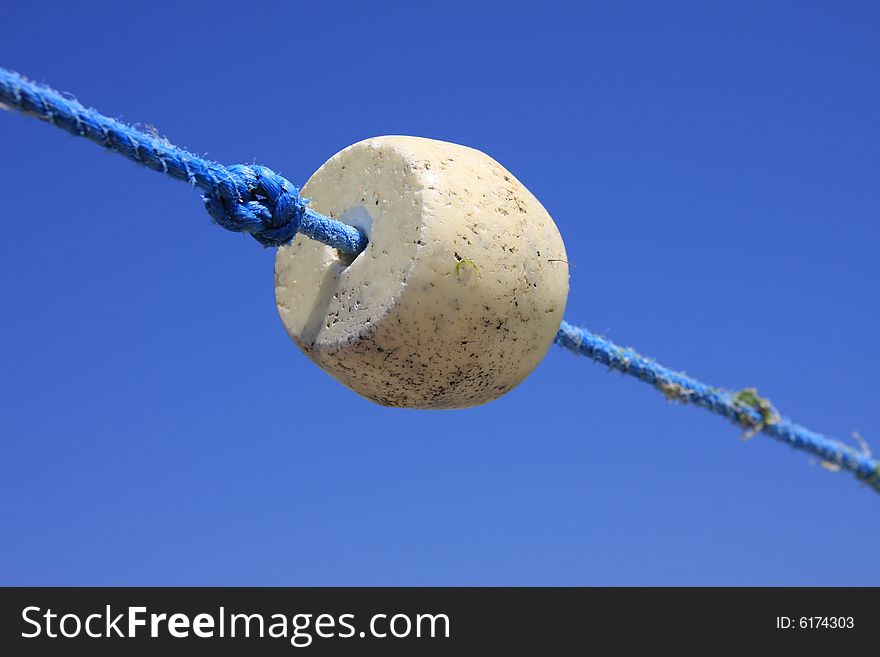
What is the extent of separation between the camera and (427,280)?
3668 millimetres

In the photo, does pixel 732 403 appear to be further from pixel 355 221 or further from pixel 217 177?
pixel 217 177

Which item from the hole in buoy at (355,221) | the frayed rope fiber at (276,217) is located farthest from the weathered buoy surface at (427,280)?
the frayed rope fiber at (276,217)

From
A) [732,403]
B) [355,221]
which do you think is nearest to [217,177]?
[355,221]

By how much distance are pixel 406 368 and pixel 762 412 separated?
5.43 ft

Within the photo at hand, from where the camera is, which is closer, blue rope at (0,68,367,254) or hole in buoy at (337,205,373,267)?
blue rope at (0,68,367,254)

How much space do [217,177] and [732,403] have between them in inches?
96.5

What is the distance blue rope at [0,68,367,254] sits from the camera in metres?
2.85

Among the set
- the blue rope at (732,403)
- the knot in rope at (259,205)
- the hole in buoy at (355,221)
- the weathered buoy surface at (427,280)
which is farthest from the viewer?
the blue rope at (732,403)

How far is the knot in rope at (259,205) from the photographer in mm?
3449

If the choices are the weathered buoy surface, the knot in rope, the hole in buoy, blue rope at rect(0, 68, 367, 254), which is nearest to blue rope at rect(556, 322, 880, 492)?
the weathered buoy surface

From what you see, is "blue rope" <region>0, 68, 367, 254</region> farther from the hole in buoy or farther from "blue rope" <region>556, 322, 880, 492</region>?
"blue rope" <region>556, 322, 880, 492</region>

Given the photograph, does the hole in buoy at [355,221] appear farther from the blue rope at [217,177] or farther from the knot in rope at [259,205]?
the knot in rope at [259,205]

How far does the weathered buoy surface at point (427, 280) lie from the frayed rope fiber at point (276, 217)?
0.21m

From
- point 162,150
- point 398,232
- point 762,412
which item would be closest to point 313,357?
point 398,232
